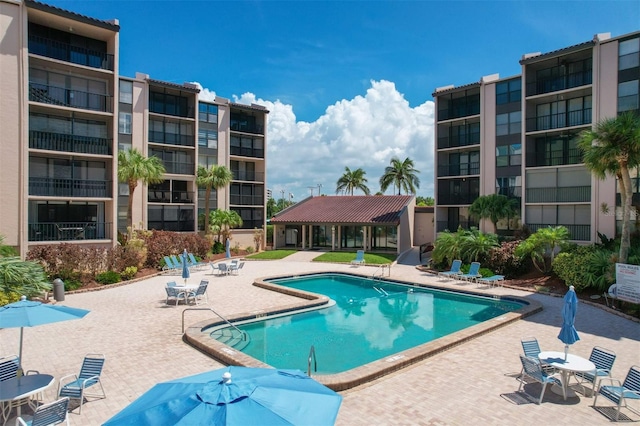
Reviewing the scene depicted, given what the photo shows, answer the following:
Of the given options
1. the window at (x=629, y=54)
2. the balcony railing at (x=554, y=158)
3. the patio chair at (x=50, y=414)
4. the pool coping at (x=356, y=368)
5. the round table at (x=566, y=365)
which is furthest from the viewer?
the balcony railing at (x=554, y=158)

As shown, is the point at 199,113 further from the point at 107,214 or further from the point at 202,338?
the point at 202,338

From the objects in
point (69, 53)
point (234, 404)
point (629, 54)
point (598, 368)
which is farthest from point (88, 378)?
point (629, 54)

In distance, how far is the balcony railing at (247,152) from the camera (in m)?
42.5

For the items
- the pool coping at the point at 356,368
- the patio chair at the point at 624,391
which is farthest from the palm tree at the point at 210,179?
the patio chair at the point at 624,391

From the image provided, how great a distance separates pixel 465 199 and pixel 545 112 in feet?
30.0

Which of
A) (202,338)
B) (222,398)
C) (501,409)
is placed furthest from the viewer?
(202,338)

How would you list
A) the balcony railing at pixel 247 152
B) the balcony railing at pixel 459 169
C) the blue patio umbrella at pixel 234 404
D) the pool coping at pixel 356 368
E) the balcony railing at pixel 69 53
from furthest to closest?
the balcony railing at pixel 247 152 → the balcony railing at pixel 459 169 → the balcony railing at pixel 69 53 → the pool coping at pixel 356 368 → the blue patio umbrella at pixel 234 404

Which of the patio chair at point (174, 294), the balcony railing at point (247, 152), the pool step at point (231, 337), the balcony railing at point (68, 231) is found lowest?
the pool step at point (231, 337)

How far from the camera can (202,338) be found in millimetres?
12398

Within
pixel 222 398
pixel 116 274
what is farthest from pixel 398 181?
pixel 222 398

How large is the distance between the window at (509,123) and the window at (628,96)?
22.2 ft

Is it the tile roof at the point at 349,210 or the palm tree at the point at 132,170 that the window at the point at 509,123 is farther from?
the palm tree at the point at 132,170

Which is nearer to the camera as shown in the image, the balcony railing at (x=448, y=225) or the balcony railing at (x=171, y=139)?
the balcony railing at (x=448, y=225)

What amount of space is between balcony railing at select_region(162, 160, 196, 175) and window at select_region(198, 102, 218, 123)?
5.20 meters
